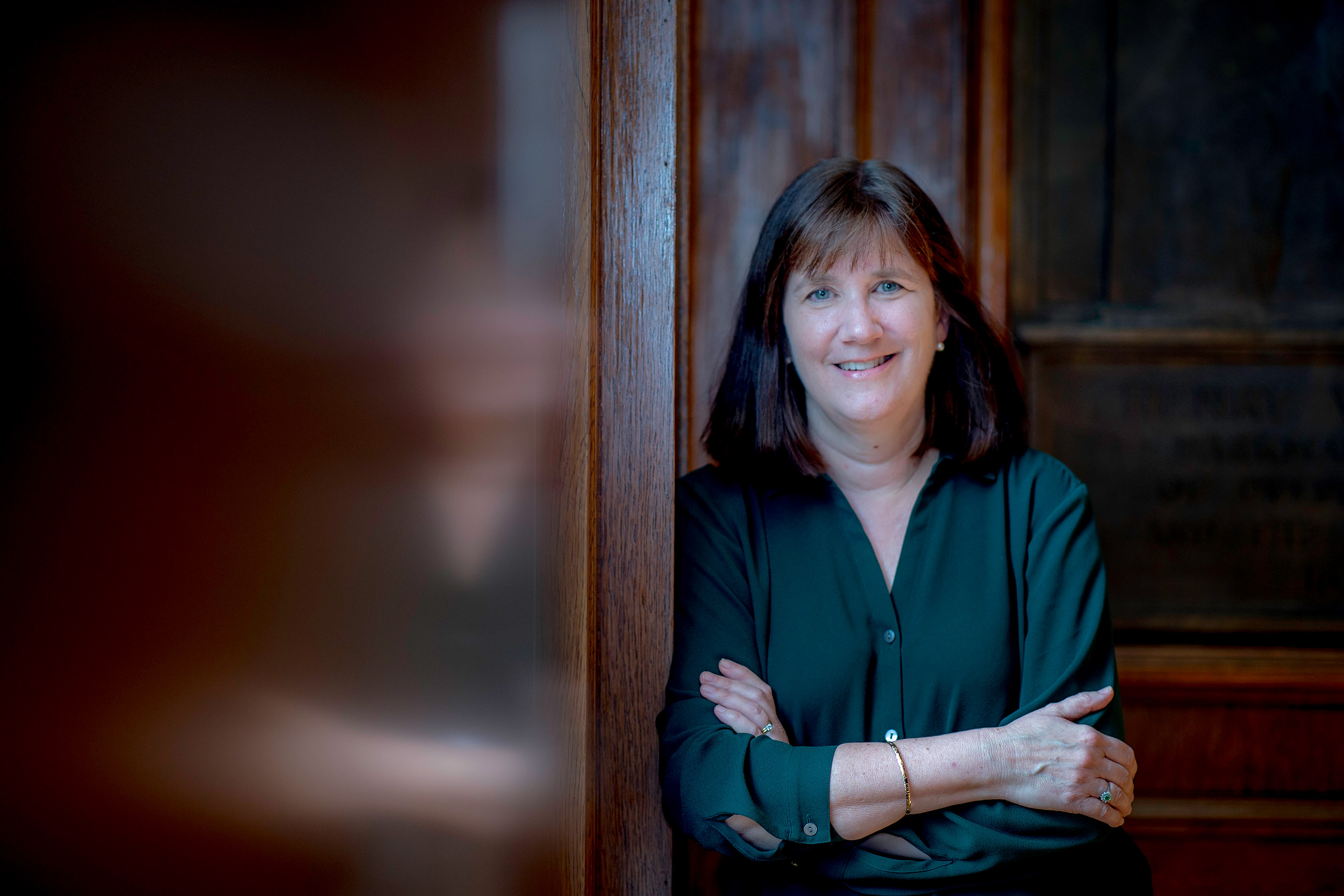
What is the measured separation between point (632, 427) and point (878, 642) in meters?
0.46

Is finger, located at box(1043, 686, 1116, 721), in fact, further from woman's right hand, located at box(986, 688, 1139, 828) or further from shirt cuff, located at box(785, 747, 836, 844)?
shirt cuff, located at box(785, 747, 836, 844)

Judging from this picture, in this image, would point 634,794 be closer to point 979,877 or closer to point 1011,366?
point 979,877

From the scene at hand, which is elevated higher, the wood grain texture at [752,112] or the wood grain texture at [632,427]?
the wood grain texture at [752,112]

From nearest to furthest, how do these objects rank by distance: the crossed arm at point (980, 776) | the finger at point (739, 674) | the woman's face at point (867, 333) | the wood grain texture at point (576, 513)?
the wood grain texture at point (576, 513), the crossed arm at point (980, 776), the finger at point (739, 674), the woman's face at point (867, 333)

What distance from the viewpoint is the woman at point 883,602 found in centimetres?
97

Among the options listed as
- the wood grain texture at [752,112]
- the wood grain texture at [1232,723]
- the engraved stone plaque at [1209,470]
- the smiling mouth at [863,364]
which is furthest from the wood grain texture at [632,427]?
the wood grain texture at [1232,723]

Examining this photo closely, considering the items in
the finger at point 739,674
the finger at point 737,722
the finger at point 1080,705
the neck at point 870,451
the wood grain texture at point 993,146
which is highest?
the wood grain texture at point 993,146

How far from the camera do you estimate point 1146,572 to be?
1851mm

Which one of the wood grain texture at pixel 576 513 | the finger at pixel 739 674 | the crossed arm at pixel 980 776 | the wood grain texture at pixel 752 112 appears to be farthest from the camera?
the wood grain texture at pixel 752 112

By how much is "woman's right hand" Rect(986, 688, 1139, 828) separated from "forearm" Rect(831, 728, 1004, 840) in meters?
0.02

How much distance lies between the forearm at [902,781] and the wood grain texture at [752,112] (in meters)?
0.92

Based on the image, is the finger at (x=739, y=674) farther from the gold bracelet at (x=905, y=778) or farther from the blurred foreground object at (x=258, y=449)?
the blurred foreground object at (x=258, y=449)

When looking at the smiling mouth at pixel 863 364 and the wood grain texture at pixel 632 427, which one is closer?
the wood grain texture at pixel 632 427

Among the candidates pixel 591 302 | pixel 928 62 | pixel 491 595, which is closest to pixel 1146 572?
pixel 928 62
